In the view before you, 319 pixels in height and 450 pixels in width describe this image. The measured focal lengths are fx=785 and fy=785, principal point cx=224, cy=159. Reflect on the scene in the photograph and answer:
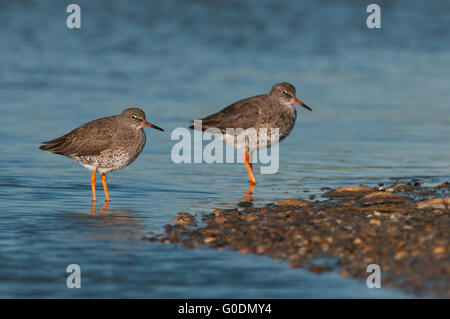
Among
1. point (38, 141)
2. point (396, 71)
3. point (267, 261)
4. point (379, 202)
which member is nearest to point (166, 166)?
point (38, 141)

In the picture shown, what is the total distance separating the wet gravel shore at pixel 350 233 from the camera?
28.1 feet

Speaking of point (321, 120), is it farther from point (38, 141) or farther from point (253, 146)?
point (38, 141)

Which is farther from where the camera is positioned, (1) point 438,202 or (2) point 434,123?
(2) point 434,123

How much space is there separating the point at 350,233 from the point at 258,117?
16.2 ft

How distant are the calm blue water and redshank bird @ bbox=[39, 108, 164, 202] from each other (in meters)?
0.63

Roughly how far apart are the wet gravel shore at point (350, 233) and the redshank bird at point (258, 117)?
2.37 meters

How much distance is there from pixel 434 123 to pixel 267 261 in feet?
37.7

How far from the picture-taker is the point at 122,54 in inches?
1128

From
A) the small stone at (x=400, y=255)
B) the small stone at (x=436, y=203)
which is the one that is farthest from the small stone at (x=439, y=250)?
the small stone at (x=436, y=203)

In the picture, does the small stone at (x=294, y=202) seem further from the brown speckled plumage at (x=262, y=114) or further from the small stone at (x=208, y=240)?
the brown speckled plumage at (x=262, y=114)

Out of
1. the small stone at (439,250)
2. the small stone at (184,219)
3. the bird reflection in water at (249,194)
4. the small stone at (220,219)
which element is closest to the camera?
the small stone at (439,250)

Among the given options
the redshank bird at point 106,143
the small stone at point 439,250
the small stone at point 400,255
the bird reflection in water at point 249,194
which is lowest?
the small stone at point 400,255

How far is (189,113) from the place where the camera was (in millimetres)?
20062

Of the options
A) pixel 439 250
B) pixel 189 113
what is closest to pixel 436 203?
pixel 439 250
